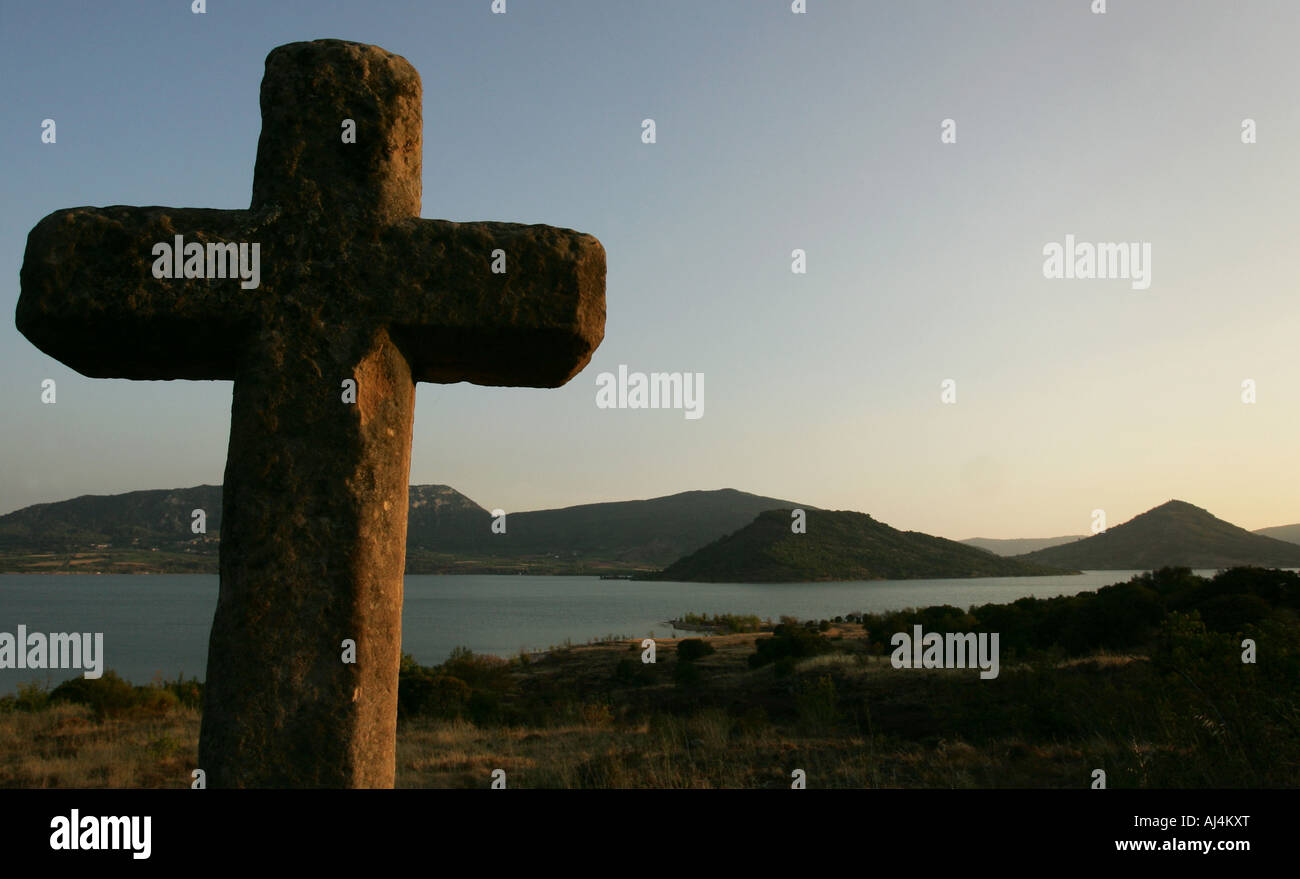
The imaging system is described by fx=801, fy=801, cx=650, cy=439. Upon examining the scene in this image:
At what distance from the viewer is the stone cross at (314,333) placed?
260cm

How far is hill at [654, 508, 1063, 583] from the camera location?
337 ft

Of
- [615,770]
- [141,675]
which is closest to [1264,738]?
[615,770]

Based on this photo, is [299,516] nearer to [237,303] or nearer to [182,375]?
[237,303]

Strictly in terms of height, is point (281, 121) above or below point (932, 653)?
above

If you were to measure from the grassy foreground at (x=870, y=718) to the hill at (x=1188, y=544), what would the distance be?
107317 millimetres

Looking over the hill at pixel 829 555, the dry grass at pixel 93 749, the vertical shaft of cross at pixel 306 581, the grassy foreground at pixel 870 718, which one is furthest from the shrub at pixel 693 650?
the hill at pixel 829 555

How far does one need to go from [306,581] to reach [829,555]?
10470 centimetres

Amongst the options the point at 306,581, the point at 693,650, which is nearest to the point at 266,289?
the point at 306,581

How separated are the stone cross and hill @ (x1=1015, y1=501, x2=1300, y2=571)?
12624 centimetres

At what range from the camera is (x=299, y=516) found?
2668 millimetres

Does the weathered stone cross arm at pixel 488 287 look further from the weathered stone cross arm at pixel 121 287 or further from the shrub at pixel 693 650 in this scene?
the shrub at pixel 693 650

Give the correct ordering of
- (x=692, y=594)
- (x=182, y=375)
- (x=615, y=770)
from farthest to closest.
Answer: (x=692, y=594)
(x=615, y=770)
(x=182, y=375)

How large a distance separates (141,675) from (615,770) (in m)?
29.4

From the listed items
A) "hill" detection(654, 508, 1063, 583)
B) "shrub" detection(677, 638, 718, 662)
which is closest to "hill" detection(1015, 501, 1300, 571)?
"hill" detection(654, 508, 1063, 583)
